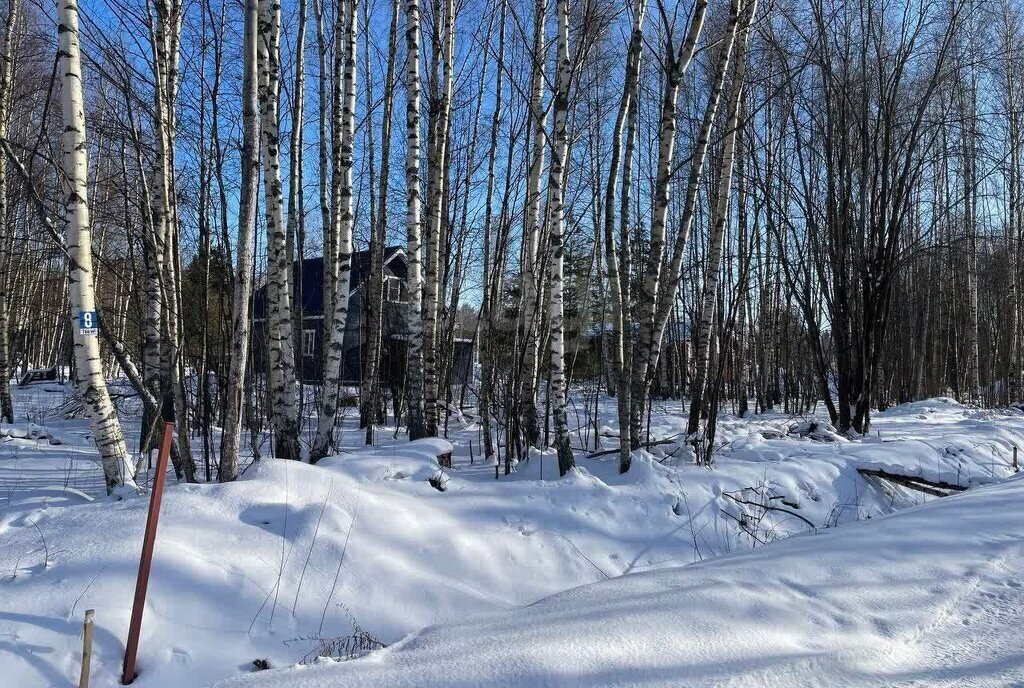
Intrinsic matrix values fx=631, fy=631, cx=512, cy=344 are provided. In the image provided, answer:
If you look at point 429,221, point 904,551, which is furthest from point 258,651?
point 429,221

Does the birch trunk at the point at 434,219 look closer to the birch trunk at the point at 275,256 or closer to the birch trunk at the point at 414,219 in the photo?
the birch trunk at the point at 414,219

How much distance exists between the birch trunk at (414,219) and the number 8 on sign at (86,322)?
359 centimetres

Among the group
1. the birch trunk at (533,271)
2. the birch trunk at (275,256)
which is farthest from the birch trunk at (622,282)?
the birch trunk at (275,256)

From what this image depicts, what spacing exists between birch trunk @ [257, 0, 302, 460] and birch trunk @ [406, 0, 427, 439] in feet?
4.68

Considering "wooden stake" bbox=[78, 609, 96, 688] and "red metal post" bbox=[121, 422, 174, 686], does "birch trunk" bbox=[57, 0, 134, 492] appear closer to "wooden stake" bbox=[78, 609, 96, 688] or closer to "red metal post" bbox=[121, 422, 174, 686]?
"red metal post" bbox=[121, 422, 174, 686]

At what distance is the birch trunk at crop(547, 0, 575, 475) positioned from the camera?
5.88 meters

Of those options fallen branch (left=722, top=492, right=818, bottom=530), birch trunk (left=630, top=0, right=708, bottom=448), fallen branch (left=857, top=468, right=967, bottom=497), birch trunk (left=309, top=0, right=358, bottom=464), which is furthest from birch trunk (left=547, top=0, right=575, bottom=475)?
fallen branch (left=857, top=468, right=967, bottom=497)

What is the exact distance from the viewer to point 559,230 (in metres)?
5.95

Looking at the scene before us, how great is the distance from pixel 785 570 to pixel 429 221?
6.78 m

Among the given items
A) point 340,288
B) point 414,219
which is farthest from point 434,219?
point 340,288

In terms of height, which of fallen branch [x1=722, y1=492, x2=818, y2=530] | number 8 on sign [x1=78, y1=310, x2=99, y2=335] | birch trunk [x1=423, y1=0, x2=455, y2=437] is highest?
birch trunk [x1=423, y1=0, x2=455, y2=437]

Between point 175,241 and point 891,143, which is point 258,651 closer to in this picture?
point 175,241

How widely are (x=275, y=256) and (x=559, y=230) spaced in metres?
2.62

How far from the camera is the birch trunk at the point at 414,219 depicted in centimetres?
684
